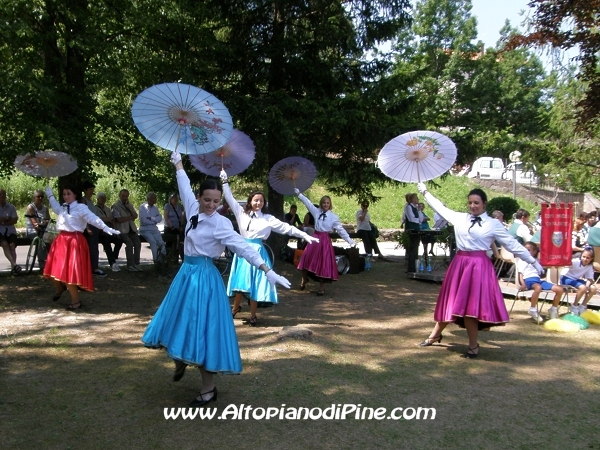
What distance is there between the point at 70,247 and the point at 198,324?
14.9 ft

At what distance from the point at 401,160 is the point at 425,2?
44.3m

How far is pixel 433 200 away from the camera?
7602 mm

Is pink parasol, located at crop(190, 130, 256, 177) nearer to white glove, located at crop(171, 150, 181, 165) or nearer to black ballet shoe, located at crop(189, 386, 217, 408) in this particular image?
white glove, located at crop(171, 150, 181, 165)

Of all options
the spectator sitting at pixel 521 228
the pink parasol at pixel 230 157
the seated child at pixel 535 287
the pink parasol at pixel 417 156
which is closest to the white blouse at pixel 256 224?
the pink parasol at pixel 230 157

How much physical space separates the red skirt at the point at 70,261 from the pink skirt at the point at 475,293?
504 cm

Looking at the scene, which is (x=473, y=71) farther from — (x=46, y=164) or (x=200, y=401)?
(x=200, y=401)

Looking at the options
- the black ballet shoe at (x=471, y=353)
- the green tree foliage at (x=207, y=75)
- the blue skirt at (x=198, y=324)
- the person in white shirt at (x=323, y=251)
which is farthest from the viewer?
the person in white shirt at (x=323, y=251)

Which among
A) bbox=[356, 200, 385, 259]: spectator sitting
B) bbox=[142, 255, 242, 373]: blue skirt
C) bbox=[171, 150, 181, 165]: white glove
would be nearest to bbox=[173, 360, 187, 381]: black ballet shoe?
bbox=[142, 255, 242, 373]: blue skirt

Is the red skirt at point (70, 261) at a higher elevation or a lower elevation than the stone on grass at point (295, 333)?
higher

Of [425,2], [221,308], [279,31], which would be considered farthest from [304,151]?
[425,2]

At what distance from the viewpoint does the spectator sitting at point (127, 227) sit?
1270 cm

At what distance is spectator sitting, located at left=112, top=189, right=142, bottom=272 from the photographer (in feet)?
41.7

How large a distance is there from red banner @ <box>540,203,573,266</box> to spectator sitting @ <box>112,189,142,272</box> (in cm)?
767

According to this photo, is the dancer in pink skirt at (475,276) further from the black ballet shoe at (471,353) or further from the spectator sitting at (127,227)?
the spectator sitting at (127,227)
